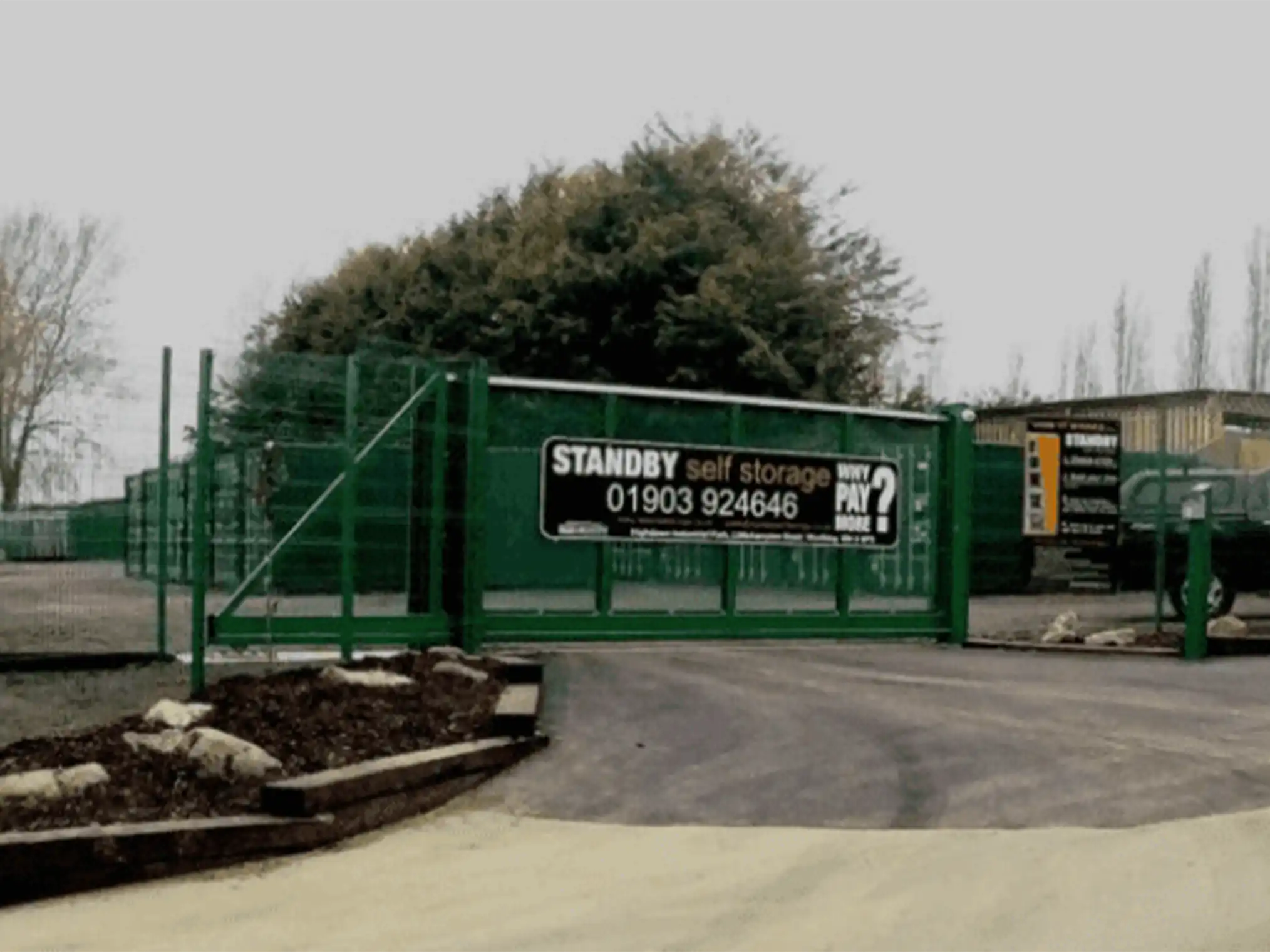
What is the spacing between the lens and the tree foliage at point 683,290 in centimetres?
3048

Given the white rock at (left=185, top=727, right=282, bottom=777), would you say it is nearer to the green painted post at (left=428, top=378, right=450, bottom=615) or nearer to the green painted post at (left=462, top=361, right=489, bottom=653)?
the green painted post at (left=428, top=378, right=450, bottom=615)

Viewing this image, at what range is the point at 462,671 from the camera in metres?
9.56

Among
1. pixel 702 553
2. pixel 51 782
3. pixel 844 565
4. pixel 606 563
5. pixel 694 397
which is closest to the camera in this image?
pixel 51 782

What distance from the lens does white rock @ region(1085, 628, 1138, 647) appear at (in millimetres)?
14617

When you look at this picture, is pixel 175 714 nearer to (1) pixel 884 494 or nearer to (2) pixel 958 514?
(1) pixel 884 494

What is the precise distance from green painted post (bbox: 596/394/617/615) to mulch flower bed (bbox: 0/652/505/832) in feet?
9.07

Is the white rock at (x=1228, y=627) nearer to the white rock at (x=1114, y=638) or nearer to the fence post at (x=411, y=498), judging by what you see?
the white rock at (x=1114, y=638)

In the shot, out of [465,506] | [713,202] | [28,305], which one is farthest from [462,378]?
[28,305]

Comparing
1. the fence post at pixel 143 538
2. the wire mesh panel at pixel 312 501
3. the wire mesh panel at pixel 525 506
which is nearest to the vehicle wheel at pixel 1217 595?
the wire mesh panel at pixel 525 506

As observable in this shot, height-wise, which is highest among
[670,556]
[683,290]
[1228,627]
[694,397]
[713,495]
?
[683,290]

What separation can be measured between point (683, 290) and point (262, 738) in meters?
24.5

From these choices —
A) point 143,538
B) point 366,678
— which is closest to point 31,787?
point 366,678

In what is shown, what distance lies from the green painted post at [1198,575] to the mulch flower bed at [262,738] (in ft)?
21.0

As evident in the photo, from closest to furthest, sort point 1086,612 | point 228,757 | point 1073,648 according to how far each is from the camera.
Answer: point 228,757, point 1073,648, point 1086,612
